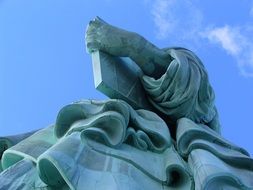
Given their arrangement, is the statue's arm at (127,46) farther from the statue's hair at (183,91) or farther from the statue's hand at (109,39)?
the statue's hair at (183,91)

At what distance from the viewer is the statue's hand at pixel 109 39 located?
7.82 m

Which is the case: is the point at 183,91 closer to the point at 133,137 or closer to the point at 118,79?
the point at 118,79

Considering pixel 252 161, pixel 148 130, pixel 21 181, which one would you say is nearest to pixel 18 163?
pixel 21 181

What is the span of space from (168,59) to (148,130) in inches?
66.8

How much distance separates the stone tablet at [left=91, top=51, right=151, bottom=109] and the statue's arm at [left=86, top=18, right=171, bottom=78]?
11cm

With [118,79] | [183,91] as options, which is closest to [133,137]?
[183,91]

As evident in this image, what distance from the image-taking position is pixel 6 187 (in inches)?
205

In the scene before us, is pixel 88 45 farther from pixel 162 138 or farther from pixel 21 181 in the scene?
pixel 21 181

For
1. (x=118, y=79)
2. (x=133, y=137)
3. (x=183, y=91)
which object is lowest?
(x=133, y=137)

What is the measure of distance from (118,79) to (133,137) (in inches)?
64.4

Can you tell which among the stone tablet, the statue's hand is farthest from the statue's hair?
the statue's hand

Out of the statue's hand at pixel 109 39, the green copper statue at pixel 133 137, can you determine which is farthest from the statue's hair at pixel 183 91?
the statue's hand at pixel 109 39

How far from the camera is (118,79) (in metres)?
7.75

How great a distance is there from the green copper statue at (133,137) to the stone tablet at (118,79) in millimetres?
11
